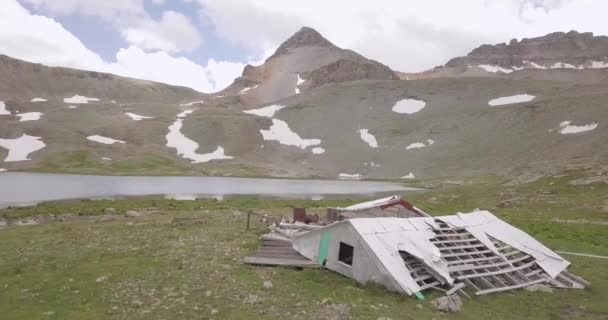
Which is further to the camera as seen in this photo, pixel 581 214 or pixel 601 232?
pixel 581 214

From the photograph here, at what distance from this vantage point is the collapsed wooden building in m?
17.0

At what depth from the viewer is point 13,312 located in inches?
545

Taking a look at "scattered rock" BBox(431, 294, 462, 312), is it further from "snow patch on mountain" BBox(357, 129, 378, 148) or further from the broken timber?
"snow patch on mountain" BBox(357, 129, 378, 148)

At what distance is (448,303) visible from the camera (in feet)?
49.1

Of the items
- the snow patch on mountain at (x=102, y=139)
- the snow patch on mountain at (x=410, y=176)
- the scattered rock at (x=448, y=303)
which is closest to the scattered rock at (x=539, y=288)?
the scattered rock at (x=448, y=303)

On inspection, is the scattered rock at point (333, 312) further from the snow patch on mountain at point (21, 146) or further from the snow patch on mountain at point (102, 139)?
the snow patch on mountain at point (102, 139)

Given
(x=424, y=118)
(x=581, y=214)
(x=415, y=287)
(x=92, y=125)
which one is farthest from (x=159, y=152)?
(x=415, y=287)

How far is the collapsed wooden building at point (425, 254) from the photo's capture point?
55.7 feet

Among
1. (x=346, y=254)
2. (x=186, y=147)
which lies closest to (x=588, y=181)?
(x=346, y=254)

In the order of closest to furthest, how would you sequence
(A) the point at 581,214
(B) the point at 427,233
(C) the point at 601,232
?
(B) the point at 427,233 < (C) the point at 601,232 < (A) the point at 581,214

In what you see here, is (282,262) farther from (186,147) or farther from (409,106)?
(409,106)

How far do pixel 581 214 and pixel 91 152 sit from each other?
13295 cm

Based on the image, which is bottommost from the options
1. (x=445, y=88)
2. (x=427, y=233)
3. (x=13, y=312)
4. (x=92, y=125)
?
(x=13, y=312)

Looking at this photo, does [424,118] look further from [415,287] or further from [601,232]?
[415,287]
